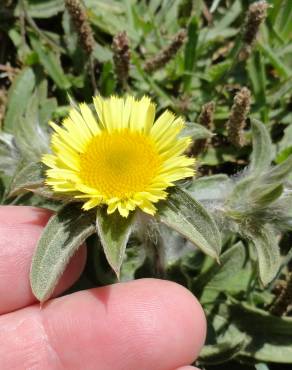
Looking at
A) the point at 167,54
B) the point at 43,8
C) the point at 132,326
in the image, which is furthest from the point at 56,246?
the point at 43,8

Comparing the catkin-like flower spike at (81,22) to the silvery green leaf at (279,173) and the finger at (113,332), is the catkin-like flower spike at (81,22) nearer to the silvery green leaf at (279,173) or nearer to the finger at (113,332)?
the silvery green leaf at (279,173)

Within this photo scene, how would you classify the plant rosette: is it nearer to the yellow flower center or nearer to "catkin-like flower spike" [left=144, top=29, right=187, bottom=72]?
the yellow flower center

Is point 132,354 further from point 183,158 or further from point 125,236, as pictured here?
point 183,158

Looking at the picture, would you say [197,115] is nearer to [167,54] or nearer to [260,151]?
[167,54]

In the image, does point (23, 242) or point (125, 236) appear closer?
point (125, 236)

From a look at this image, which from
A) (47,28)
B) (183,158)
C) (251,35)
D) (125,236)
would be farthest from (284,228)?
(47,28)

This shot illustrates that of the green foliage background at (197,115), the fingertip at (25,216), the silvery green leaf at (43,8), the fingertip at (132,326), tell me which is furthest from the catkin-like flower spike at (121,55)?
the fingertip at (132,326)

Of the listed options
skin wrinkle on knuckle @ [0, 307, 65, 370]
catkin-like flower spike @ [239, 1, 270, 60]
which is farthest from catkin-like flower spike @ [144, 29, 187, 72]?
skin wrinkle on knuckle @ [0, 307, 65, 370]
